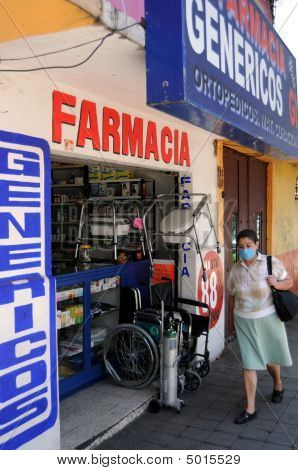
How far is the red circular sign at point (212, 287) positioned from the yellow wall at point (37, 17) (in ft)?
12.3

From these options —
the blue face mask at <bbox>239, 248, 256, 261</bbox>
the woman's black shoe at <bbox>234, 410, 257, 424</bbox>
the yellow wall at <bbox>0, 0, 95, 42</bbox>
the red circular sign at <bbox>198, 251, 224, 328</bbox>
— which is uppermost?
the yellow wall at <bbox>0, 0, 95, 42</bbox>

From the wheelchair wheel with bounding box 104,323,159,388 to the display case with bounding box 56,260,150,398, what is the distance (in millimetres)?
220

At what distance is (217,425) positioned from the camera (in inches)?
164

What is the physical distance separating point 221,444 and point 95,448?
99cm

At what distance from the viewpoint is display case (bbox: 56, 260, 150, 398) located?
15.2 feet

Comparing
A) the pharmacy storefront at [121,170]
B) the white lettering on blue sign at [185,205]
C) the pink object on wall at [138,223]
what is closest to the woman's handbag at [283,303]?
the pharmacy storefront at [121,170]

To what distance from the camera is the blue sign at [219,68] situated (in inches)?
114

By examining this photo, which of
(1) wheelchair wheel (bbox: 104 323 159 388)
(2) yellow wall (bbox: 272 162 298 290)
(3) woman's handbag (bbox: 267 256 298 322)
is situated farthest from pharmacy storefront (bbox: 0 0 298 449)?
(2) yellow wall (bbox: 272 162 298 290)

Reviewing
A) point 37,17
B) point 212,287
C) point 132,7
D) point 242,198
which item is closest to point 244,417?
point 212,287

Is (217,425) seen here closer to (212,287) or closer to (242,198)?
(212,287)

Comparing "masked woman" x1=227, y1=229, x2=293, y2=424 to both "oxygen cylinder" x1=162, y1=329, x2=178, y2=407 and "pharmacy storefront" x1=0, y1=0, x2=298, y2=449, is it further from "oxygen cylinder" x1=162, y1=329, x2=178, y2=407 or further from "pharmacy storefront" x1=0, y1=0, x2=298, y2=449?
"pharmacy storefront" x1=0, y1=0, x2=298, y2=449

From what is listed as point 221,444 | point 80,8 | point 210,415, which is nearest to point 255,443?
point 221,444

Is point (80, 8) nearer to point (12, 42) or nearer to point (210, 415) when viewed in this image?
point (12, 42)

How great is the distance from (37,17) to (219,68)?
5.09 feet
